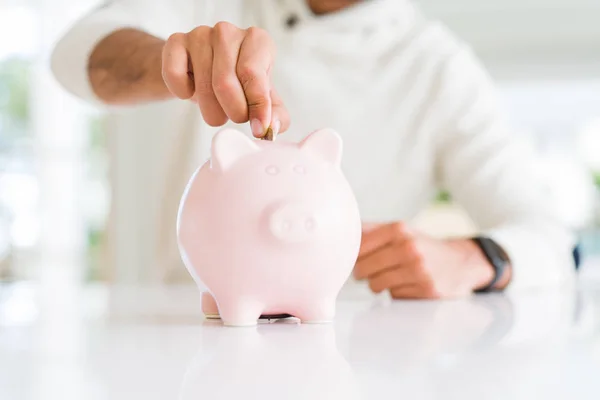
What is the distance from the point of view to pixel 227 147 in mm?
620

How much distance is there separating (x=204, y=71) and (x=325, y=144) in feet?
0.42

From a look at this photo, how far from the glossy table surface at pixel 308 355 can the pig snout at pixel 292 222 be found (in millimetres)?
81

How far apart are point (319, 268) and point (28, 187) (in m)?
3.32

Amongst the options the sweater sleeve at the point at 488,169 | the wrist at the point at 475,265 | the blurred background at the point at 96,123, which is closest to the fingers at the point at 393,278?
the wrist at the point at 475,265

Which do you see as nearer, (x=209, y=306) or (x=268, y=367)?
(x=268, y=367)

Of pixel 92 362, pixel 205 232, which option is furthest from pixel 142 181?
pixel 92 362

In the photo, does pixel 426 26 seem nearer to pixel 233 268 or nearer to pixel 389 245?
pixel 389 245

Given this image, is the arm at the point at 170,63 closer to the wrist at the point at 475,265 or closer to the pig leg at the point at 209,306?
the pig leg at the point at 209,306

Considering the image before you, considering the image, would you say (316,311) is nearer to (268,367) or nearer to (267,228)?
(267,228)

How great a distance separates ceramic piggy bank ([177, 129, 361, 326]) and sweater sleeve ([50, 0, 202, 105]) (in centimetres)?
48

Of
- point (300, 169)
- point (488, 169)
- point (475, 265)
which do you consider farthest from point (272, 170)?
point (488, 169)

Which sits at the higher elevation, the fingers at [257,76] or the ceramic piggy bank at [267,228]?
the fingers at [257,76]

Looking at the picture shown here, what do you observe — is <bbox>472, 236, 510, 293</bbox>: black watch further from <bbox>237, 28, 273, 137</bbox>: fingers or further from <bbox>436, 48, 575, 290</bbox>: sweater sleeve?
<bbox>237, 28, 273, 137</bbox>: fingers

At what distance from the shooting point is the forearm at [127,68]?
0.86 m
